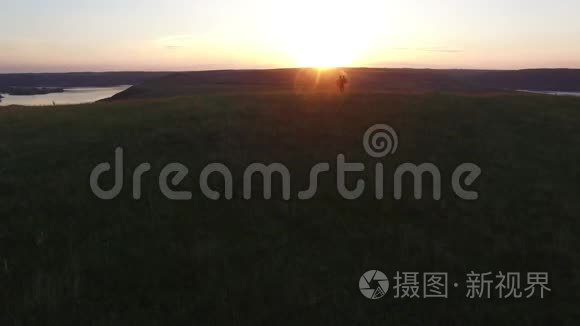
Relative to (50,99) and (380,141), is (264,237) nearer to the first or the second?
(380,141)

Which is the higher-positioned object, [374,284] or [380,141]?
[380,141]

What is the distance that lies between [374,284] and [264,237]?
215 cm

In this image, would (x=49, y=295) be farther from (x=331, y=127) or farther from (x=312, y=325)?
(x=331, y=127)

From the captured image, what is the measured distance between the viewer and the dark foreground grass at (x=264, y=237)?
559 centimetres

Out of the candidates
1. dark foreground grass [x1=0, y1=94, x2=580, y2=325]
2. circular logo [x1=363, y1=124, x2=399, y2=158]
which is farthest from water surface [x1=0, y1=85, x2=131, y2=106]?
circular logo [x1=363, y1=124, x2=399, y2=158]

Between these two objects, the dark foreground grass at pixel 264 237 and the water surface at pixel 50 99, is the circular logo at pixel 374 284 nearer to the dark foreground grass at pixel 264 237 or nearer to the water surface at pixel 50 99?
the dark foreground grass at pixel 264 237

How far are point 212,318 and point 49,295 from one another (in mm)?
2203

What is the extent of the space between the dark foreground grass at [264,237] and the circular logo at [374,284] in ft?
0.43

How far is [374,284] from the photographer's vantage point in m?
6.17

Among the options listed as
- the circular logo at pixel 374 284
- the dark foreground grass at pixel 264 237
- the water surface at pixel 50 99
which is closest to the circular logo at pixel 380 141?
the dark foreground grass at pixel 264 237

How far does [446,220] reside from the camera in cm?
835

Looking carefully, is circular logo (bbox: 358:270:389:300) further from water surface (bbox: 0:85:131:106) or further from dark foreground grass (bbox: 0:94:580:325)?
water surface (bbox: 0:85:131:106)

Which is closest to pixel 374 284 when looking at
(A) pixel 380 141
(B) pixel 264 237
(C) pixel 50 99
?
(B) pixel 264 237

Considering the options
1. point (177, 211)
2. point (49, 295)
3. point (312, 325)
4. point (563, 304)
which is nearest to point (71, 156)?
point (177, 211)
